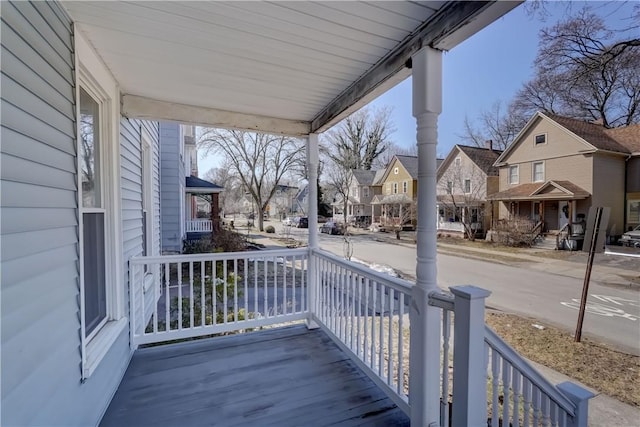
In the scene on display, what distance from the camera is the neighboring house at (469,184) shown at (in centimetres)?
1538

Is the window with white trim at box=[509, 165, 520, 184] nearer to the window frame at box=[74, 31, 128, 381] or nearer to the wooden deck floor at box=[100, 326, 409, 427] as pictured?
the wooden deck floor at box=[100, 326, 409, 427]

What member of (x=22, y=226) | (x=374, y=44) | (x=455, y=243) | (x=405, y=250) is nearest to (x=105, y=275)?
(x=22, y=226)

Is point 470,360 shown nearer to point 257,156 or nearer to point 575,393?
point 575,393

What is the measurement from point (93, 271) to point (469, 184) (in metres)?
16.9

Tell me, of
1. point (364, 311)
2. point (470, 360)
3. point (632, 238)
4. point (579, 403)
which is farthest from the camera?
point (632, 238)

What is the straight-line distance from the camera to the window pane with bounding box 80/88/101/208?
2.01m

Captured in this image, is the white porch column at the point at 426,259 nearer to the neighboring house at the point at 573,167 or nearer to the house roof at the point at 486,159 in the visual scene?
the neighboring house at the point at 573,167

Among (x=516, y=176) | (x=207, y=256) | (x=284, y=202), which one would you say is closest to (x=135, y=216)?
(x=207, y=256)

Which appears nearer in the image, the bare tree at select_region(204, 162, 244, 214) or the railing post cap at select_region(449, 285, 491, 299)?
the railing post cap at select_region(449, 285, 491, 299)

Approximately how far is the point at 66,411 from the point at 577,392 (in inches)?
106

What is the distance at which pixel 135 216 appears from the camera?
10.5ft

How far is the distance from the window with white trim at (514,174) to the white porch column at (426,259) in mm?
14436

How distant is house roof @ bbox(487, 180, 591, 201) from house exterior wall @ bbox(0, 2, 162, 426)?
1528 cm

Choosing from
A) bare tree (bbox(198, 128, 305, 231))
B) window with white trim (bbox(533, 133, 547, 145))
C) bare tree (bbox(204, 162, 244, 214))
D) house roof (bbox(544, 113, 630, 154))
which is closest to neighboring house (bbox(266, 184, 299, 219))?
bare tree (bbox(204, 162, 244, 214))
